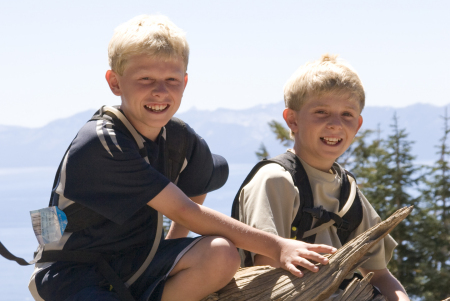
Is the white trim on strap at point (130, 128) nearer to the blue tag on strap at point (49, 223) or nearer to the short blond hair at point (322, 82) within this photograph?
the blue tag on strap at point (49, 223)

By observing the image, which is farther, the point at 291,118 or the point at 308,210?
the point at 291,118

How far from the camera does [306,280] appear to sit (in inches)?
117

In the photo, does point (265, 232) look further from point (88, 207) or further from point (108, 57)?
point (108, 57)

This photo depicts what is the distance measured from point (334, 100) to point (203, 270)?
175 cm

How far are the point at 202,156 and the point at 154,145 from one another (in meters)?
0.46

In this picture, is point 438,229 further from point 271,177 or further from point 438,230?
point 271,177

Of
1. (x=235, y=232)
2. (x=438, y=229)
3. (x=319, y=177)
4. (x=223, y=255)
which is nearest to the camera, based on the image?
(x=223, y=255)

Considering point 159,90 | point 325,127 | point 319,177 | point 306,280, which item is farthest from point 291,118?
point 306,280

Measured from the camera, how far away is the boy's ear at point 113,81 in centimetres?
345

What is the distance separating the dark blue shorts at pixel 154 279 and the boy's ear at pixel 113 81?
1.07 meters

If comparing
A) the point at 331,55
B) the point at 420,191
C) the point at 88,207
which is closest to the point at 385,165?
the point at 420,191

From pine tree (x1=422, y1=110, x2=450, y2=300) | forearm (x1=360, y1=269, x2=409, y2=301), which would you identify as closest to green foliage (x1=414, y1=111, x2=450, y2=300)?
pine tree (x1=422, y1=110, x2=450, y2=300)

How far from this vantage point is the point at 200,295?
2.96 metres

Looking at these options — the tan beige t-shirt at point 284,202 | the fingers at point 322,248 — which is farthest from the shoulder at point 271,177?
the fingers at point 322,248
